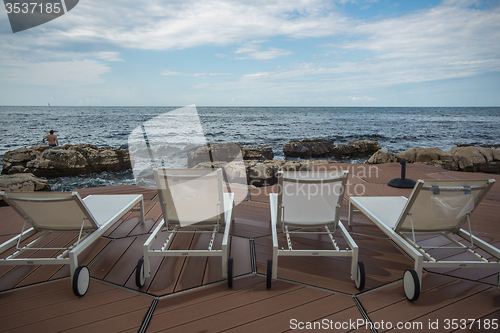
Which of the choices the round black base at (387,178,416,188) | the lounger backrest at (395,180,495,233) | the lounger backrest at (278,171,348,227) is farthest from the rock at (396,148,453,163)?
the lounger backrest at (278,171,348,227)

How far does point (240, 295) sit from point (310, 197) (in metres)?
0.86

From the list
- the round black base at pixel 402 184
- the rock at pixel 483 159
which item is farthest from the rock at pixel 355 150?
the round black base at pixel 402 184

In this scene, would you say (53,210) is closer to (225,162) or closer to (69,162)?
(225,162)

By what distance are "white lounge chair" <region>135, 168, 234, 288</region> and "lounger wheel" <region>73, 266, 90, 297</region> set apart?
34cm

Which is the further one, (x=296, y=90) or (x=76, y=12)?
(x=296, y=90)

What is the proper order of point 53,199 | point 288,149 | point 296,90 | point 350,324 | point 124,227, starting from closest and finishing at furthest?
1. point 350,324
2. point 53,199
3. point 124,227
4. point 288,149
5. point 296,90

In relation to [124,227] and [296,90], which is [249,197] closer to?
[124,227]

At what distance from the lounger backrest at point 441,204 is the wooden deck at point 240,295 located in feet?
1.17

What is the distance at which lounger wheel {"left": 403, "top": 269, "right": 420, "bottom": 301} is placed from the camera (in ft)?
4.95

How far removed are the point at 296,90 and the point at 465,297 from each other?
39.8 metres

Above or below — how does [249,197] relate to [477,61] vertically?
below

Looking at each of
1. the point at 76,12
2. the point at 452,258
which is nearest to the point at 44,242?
the point at 452,258

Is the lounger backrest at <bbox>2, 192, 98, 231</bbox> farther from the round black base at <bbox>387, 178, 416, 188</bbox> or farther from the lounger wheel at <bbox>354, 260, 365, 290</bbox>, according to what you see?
the round black base at <bbox>387, 178, 416, 188</bbox>

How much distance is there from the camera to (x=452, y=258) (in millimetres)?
2018
